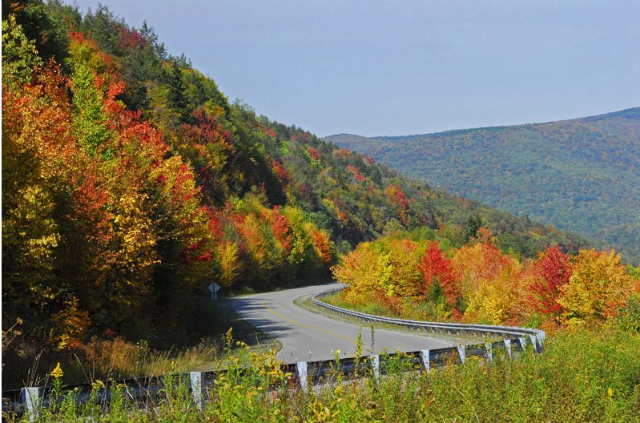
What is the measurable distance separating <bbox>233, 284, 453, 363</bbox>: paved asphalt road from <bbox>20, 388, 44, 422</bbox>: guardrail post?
902 cm

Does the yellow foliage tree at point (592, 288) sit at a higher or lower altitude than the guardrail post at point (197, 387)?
lower

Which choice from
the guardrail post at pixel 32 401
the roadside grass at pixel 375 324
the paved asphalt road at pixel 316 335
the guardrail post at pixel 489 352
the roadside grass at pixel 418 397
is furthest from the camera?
the roadside grass at pixel 375 324

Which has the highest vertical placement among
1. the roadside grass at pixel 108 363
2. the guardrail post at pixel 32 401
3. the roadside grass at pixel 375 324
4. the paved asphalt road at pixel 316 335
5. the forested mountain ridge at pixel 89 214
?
the forested mountain ridge at pixel 89 214

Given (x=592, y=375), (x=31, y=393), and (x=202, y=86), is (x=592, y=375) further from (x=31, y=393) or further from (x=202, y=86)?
(x=202, y=86)

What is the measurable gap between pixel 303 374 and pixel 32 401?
3.68 metres

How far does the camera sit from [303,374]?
33.6 ft

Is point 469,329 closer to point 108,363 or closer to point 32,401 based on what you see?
point 108,363

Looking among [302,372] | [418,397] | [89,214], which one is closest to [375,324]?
[89,214]

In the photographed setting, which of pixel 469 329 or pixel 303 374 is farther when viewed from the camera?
pixel 469 329

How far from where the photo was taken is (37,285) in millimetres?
19000

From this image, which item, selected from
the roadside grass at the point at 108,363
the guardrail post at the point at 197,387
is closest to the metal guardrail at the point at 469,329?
the roadside grass at the point at 108,363

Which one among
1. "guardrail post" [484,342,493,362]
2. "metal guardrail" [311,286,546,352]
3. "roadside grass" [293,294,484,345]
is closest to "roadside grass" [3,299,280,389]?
"guardrail post" [484,342,493,362]

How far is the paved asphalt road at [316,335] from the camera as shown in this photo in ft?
81.0

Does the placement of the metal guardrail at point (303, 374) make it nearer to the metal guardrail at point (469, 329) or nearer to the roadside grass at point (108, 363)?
the metal guardrail at point (469, 329)
